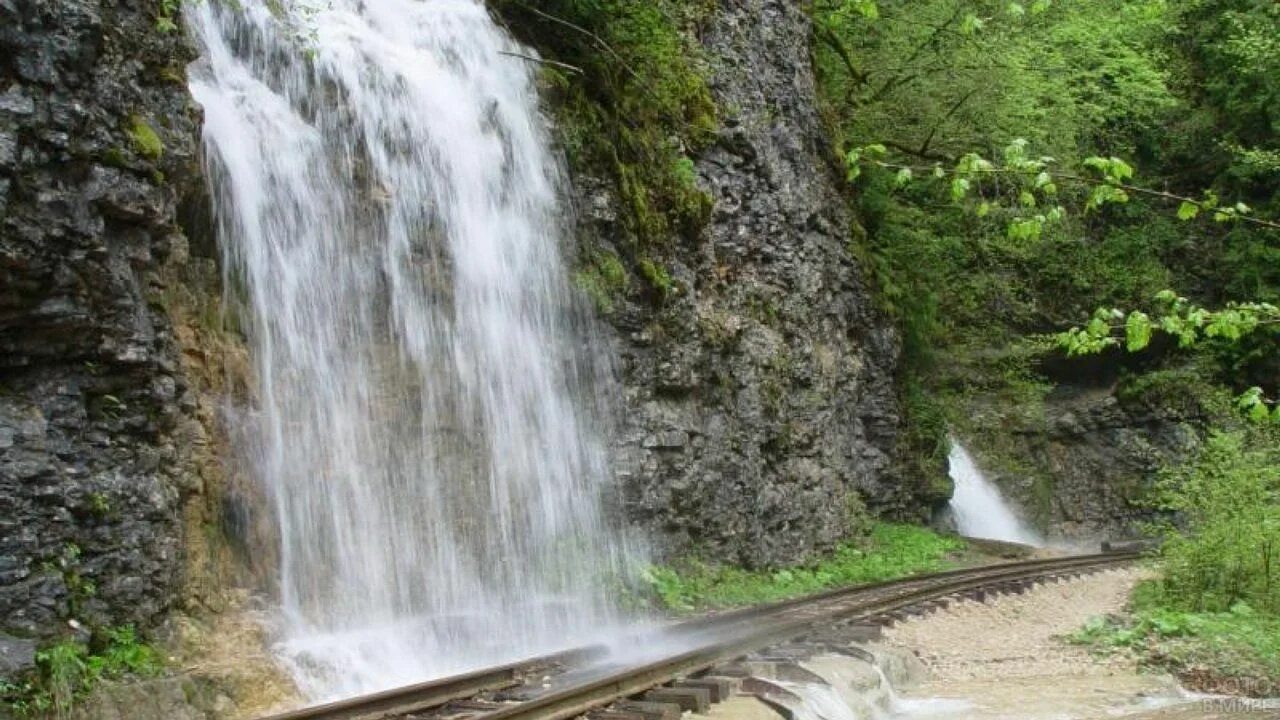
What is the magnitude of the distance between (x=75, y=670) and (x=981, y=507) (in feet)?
78.8

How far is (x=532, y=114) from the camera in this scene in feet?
48.1

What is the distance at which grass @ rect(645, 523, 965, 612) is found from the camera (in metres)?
14.0

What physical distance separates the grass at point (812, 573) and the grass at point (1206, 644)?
4.69 m

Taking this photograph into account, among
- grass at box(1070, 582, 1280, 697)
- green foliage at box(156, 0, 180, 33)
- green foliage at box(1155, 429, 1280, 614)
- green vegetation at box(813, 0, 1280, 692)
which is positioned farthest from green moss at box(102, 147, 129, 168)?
green vegetation at box(813, 0, 1280, 692)

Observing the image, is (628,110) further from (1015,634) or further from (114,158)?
(114,158)

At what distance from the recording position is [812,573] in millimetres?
17500

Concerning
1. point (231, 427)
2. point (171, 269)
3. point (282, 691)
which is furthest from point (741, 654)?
point (171, 269)

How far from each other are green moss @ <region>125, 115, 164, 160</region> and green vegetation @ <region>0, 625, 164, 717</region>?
3.53 m

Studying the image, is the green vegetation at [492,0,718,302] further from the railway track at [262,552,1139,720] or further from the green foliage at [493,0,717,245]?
the railway track at [262,552,1139,720]

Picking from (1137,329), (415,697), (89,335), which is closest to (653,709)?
(415,697)

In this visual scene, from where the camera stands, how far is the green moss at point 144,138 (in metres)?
8.27

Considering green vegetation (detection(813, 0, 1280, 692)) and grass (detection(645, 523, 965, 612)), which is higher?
green vegetation (detection(813, 0, 1280, 692))

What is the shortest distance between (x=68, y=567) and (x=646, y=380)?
8.72 metres

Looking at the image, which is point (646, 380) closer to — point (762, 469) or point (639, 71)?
point (762, 469)
